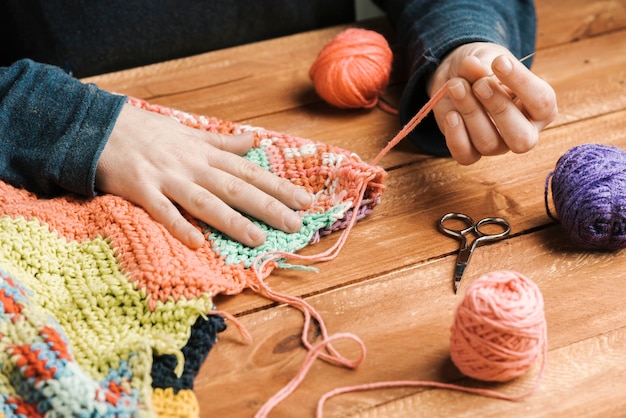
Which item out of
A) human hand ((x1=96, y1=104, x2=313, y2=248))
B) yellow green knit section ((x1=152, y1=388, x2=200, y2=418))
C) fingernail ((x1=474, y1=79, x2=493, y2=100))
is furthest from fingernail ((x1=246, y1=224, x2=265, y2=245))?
fingernail ((x1=474, y1=79, x2=493, y2=100))

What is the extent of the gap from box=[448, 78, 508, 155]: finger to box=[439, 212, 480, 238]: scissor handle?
0.10 metres

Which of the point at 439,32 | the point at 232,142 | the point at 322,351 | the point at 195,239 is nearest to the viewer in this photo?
the point at 322,351

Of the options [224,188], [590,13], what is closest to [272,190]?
[224,188]

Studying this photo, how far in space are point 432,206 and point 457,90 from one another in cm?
16

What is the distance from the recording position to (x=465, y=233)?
0.90 metres

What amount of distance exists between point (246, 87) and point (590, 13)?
734 mm

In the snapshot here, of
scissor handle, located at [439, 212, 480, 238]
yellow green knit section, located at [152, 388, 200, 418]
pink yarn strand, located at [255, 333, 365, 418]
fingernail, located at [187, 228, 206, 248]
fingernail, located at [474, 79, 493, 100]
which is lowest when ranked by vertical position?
scissor handle, located at [439, 212, 480, 238]

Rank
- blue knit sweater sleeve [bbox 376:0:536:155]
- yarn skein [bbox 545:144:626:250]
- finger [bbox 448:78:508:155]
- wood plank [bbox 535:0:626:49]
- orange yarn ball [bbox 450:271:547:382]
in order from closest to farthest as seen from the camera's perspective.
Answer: orange yarn ball [bbox 450:271:547:382]
yarn skein [bbox 545:144:626:250]
finger [bbox 448:78:508:155]
blue knit sweater sleeve [bbox 376:0:536:155]
wood plank [bbox 535:0:626:49]

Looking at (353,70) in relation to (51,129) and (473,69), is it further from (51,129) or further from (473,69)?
(51,129)

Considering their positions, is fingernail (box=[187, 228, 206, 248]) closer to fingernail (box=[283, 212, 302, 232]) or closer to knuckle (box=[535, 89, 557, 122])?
fingernail (box=[283, 212, 302, 232])

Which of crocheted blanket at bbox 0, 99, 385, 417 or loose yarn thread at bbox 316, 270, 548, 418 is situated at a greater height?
crocheted blanket at bbox 0, 99, 385, 417

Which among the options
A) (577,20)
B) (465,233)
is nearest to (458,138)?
(465,233)

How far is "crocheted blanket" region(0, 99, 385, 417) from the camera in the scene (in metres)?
0.67

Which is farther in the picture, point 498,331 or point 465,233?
point 465,233
